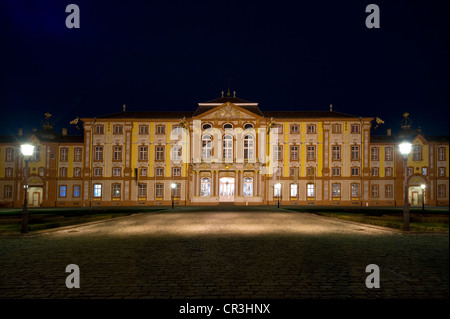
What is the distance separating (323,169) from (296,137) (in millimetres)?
5997

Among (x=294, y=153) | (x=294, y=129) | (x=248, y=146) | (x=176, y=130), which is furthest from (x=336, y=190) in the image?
(x=176, y=130)

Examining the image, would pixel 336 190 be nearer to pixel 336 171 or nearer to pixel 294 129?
pixel 336 171

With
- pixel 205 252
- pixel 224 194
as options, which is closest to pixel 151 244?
pixel 205 252

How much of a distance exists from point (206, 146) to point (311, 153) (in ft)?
49.8

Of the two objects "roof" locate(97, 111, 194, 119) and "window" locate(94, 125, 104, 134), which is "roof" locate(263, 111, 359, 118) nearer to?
"roof" locate(97, 111, 194, 119)

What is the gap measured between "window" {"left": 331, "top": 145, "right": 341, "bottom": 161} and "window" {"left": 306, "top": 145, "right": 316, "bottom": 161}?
2722mm

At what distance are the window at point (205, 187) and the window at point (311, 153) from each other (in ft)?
48.2

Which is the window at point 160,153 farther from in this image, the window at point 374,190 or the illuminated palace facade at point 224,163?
the window at point 374,190

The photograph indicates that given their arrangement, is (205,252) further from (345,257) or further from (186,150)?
(186,150)

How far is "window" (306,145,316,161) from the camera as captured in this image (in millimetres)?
55434

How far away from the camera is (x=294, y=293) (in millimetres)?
7047

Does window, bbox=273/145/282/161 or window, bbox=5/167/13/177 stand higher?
window, bbox=273/145/282/161

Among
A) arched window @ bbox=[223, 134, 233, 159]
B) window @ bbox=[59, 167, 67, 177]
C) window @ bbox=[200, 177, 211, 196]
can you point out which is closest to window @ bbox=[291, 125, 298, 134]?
arched window @ bbox=[223, 134, 233, 159]

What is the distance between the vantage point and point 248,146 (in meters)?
55.1
